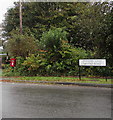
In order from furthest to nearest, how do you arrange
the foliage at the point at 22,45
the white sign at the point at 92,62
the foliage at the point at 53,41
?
the foliage at the point at 22,45, the foliage at the point at 53,41, the white sign at the point at 92,62

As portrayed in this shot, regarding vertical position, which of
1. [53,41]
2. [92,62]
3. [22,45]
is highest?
[53,41]

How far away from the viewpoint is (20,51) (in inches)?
755

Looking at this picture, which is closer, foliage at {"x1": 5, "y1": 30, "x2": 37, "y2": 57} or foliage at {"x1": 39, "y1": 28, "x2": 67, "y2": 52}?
foliage at {"x1": 39, "y1": 28, "x2": 67, "y2": 52}

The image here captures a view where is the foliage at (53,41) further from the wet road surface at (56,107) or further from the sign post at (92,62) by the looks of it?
the wet road surface at (56,107)

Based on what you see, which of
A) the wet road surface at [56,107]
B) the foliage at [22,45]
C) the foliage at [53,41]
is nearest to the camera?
the wet road surface at [56,107]

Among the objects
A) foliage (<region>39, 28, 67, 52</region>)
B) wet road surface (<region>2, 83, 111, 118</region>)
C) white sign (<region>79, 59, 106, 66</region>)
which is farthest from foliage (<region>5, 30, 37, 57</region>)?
wet road surface (<region>2, 83, 111, 118</region>)

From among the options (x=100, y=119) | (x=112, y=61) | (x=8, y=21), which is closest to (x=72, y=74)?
(x=112, y=61)

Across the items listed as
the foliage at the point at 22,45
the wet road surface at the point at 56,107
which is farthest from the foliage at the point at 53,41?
the wet road surface at the point at 56,107

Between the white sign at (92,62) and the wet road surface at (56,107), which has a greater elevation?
the white sign at (92,62)

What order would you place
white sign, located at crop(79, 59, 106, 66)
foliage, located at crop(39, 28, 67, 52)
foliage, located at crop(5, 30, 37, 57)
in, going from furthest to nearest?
foliage, located at crop(5, 30, 37, 57), foliage, located at crop(39, 28, 67, 52), white sign, located at crop(79, 59, 106, 66)

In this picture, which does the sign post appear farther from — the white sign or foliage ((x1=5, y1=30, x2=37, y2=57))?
foliage ((x1=5, y1=30, x2=37, y2=57))

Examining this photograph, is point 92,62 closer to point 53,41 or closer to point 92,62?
point 92,62

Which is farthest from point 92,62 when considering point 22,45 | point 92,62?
point 22,45

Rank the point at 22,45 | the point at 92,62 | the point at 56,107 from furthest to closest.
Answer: the point at 22,45 → the point at 92,62 → the point at 56,107
